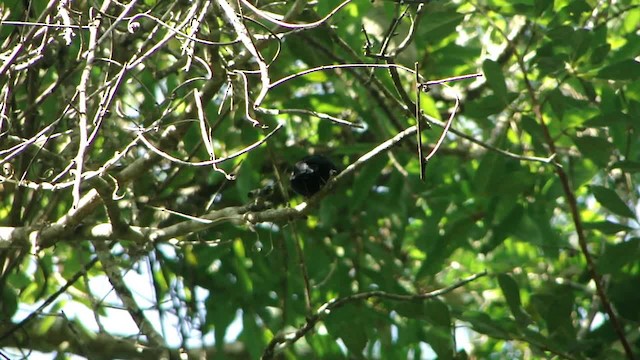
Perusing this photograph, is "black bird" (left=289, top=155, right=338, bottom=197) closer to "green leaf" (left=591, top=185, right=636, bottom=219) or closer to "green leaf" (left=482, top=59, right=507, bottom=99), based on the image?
"green leaf" (left=482, top=59, right=507, bottom=99)

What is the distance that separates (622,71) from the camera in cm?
301

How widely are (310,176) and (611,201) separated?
1.03 meters

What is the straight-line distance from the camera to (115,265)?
10.1 ft

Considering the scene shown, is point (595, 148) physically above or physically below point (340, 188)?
below

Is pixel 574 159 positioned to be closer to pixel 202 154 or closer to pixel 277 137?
pixel 277 137

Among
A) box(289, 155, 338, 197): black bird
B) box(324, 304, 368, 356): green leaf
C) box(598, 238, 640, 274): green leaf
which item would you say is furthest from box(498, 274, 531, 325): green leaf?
box(289, 155, 338, 197): black bird

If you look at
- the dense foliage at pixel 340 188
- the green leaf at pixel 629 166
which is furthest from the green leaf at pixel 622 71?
the green leaf at pixel 629 166

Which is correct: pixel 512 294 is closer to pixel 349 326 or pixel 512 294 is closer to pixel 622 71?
pixel 349 326

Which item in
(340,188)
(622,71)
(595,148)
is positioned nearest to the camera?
(622,71)

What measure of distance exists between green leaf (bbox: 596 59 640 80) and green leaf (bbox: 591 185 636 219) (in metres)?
0.33

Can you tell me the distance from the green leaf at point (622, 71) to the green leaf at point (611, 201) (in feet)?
1.09

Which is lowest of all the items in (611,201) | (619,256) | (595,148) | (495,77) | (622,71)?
(619,256)

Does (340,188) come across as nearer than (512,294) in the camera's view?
No

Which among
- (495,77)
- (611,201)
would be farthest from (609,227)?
(495,77)
